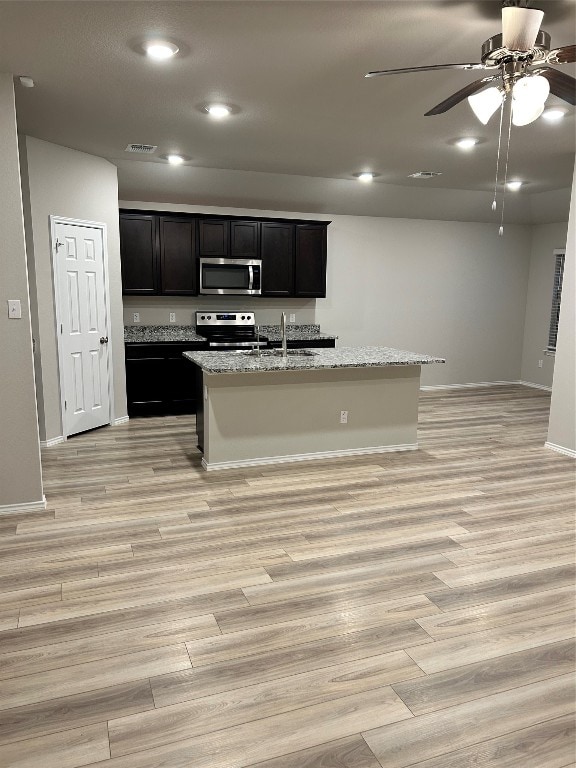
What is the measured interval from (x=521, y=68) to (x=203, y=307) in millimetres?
4936

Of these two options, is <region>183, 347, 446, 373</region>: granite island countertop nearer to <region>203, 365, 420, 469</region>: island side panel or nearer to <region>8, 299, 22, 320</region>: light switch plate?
<region>203, 365, 420, 469</region>: island side panel

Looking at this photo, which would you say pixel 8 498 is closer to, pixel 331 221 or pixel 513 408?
pixel 331 221

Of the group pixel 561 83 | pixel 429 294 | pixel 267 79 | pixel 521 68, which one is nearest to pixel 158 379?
pixel 267 79

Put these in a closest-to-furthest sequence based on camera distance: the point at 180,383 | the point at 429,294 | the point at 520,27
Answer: the point at 520,27 < the point at 180,383 < the point at 429,294

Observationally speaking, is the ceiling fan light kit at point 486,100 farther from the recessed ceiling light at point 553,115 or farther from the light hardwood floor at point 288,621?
the light hardwood floor at point 288,621

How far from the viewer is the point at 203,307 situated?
7.01 metres

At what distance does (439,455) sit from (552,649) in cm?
278

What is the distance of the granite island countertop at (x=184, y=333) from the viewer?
21.6ft

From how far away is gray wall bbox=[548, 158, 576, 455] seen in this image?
5062 mm

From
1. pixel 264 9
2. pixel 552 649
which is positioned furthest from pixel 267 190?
pixel 552 649

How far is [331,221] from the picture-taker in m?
7.48

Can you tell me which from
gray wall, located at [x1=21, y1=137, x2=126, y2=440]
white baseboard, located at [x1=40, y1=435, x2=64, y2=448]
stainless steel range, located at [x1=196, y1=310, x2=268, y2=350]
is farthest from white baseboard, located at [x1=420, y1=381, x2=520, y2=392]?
white baseboard, located at [x1=40, y1=435, x2=64, y2=448]

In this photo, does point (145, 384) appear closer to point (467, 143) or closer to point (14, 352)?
point (14, 352)

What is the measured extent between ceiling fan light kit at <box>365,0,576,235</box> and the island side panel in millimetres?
2579
